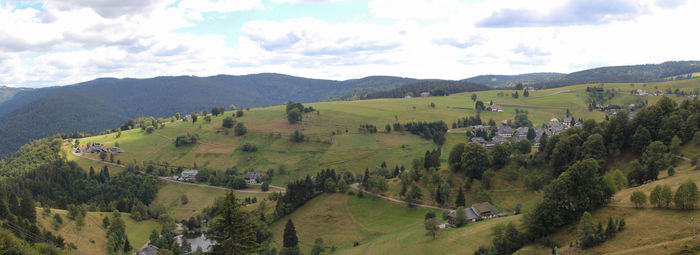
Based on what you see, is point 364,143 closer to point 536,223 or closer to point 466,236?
point 466,236

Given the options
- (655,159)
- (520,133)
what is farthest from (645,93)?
(655,159)

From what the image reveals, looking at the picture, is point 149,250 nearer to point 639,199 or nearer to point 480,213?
point 480,213

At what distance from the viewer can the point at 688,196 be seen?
3738 cm

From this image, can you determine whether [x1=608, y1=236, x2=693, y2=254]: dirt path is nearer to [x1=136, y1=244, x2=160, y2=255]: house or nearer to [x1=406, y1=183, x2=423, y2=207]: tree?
[x1=406, y1=183, x2=423, y2=207]: tree

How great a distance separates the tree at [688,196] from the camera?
37094mm

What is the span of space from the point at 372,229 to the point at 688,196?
47.2m

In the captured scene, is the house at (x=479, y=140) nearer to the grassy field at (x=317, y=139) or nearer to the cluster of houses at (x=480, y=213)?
the grassy field at (x=317, y=139)

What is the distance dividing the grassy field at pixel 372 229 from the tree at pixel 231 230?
31.8m

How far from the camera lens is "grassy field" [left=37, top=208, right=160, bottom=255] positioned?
230ft

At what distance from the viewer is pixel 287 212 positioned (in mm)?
86562

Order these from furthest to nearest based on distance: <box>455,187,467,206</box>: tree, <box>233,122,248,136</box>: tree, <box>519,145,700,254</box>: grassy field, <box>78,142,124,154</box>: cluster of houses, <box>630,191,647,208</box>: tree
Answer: <box>233,122,248,136</box>: tree < <box>78,142,124,154</box>: cluster of houses < <box>455,187,467,206</box>: tree < <box>630,191,647,208</box>: tree < <box>519,145,700,254</box>: grassy field

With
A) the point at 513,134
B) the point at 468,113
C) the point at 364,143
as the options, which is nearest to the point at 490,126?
the point at 513,134

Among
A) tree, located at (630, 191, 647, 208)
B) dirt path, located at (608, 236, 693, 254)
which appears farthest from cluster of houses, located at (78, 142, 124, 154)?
dirt path, located at (608, 236, 693, 254)

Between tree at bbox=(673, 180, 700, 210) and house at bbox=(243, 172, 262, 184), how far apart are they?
102238 mm
